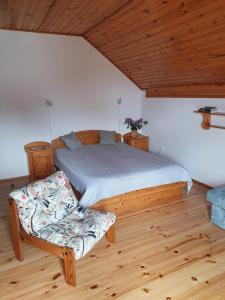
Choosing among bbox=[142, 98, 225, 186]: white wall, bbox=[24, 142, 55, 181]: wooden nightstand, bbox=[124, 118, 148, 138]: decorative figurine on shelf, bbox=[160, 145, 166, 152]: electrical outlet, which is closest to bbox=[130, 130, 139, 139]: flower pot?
bbox=[124, 118, 148, 138]: decorative figurine on shelf

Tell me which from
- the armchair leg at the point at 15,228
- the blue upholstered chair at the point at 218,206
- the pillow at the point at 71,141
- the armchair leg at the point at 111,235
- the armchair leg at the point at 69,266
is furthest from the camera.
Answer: the pillow at the point at 71,141

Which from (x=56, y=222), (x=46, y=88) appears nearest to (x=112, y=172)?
(x=56, y=222)

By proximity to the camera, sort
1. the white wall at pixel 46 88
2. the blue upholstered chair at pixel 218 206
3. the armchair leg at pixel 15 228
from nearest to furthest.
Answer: the armchair leg at pixel 15 228, the blue upholstered chair at pixel 218 206, the white wall at pixel 46 88

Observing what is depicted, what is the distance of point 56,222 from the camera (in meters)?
2.25

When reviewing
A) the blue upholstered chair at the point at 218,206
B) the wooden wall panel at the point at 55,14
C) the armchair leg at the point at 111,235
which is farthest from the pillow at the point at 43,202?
the wooden wall panel at the point at 55,14

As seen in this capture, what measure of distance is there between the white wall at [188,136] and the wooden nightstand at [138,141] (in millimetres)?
162

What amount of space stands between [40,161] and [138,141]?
200 cm

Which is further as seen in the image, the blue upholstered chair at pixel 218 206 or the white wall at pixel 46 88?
the white wall at pixel 46 88

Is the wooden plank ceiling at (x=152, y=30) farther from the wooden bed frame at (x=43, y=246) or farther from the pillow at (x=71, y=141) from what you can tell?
the wooden bed frame at (x=43, y=246)

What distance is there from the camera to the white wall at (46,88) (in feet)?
13.0

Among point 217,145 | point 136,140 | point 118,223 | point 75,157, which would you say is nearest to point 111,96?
point 136,140

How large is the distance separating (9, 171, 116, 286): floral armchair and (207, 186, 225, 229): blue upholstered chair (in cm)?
121

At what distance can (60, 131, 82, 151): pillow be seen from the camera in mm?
4254

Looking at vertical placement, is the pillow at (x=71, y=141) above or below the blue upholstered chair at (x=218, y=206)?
above
